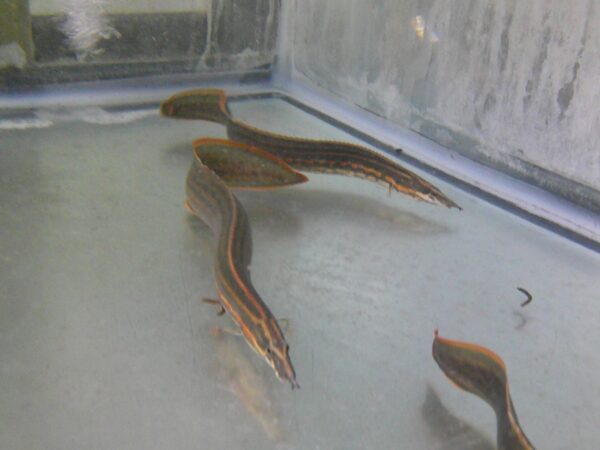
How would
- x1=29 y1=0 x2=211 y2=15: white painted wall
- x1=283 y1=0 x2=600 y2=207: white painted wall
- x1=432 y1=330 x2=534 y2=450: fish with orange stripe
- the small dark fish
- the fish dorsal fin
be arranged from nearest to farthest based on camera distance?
x1=432 y1=330 x2=534 y2=450: fish with orange stripe, the small dark fish, x1=283 y1=0 x2=600 y2=207: white painted wall, the fish dorsal fin, x1=29 y1=0 x2=211 y2=15: white painted wall

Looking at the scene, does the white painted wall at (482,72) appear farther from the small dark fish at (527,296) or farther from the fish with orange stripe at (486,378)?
the fish with orange stripe at (486,378)

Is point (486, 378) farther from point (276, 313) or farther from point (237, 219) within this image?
point (237, 219)

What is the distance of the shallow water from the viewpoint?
1.38m

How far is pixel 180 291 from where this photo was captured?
176 centimetres

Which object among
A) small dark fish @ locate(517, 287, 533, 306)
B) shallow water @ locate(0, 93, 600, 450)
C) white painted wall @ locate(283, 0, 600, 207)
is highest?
white painted wall @ locate(283, 0, 600, 207)

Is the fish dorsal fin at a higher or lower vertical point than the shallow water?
higher

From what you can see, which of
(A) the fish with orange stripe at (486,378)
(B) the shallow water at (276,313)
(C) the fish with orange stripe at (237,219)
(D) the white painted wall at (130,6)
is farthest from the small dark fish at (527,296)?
(D) the white painted wall at (130,6)

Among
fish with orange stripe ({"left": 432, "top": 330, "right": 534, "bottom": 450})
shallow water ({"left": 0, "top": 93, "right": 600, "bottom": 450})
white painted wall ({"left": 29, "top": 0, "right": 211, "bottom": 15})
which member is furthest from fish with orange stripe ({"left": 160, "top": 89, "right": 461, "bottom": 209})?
fish with orange stripe ({"left": 432, "top": 330, "right": 534, "bottom": 450})

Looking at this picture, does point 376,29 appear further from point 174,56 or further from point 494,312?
point 494,312

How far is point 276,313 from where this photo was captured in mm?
1713

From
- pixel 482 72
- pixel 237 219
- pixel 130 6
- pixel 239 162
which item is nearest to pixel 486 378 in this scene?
pixel 237 219

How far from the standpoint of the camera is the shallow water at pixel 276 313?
1.38 metres

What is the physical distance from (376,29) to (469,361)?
177 centimetres

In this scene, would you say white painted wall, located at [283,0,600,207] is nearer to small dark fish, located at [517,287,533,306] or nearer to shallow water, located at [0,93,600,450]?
shallow water, located at [0,93,600,450]
